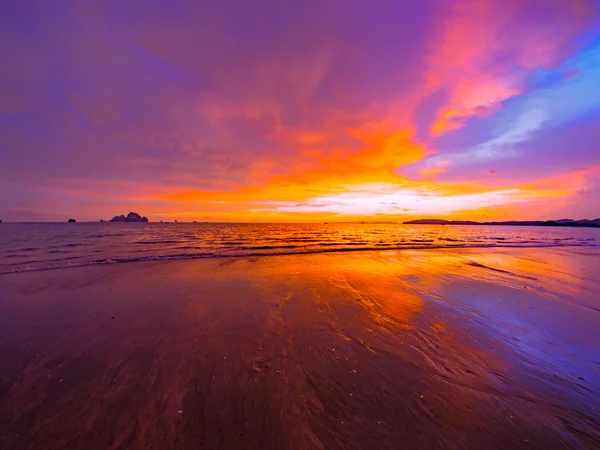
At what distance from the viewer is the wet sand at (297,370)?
3.84 metres

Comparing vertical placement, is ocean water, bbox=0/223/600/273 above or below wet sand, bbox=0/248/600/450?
above

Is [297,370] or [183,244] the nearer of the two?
[297,370]

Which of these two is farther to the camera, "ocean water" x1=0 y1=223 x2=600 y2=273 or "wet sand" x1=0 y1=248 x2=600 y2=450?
"ocean water" x1=0 y1=223 x2=600 y2=273

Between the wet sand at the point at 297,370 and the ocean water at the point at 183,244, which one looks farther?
the ocean water at the point at 183,244

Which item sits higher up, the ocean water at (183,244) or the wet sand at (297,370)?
the ocean water at (183,244)

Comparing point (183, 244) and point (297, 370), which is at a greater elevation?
point (183, 244)

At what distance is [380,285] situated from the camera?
1316cm

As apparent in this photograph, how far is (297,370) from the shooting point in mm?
5480

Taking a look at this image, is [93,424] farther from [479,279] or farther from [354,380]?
[479,279]

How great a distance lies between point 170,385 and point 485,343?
332 inches

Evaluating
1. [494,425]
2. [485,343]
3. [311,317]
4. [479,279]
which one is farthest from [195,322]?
[479,279]

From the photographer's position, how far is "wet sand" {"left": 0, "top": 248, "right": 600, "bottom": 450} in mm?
3838

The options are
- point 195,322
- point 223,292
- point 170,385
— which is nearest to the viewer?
point 170,385

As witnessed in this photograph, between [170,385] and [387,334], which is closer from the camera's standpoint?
[170,385]
